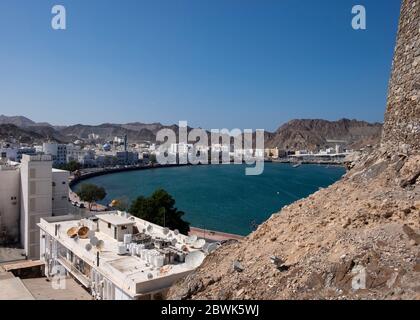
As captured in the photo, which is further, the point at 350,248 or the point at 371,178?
the point at 371,178

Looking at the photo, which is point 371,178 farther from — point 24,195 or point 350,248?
point 24,195

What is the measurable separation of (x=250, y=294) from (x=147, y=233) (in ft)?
24.0

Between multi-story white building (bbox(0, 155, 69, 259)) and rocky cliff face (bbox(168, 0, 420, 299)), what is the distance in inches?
494

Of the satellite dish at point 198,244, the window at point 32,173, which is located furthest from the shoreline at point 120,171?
the satellite dish at point 198,244

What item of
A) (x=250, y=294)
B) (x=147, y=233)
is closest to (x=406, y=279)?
(x=250, y=294)

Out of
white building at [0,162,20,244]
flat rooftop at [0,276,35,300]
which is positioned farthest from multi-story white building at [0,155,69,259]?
flat rooftop at [0,276,35,300]

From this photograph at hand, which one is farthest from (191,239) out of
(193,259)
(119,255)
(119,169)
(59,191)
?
(119,169)

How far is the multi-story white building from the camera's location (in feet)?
50.2

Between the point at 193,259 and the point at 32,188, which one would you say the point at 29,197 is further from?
the point at 193,259

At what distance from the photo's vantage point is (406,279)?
2729 mm

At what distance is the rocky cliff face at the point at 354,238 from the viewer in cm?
296

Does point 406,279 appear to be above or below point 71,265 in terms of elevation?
above

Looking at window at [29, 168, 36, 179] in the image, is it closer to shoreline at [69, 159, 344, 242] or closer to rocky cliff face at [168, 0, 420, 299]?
shoreline at [69, 159, 344, 242]

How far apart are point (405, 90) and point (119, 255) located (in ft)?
22.3
